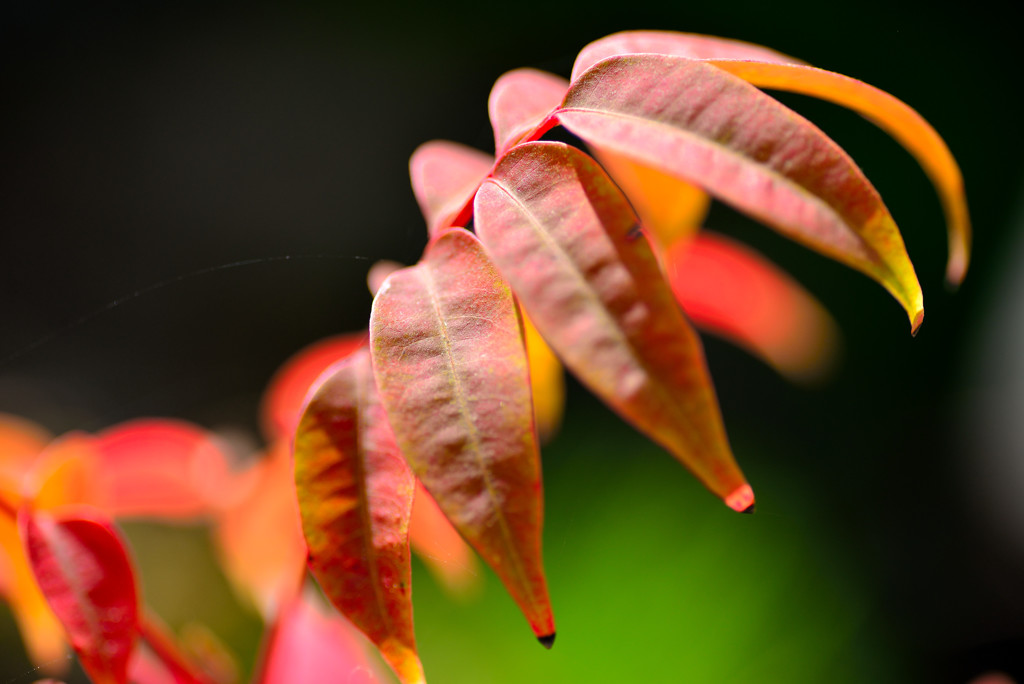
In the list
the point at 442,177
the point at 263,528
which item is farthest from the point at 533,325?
the point at 263,528

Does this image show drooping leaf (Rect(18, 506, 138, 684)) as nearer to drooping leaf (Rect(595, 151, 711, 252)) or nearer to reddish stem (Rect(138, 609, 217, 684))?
reddish stem (Rect(138, 609, 217, 684))

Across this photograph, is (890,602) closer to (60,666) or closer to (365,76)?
(60,666)

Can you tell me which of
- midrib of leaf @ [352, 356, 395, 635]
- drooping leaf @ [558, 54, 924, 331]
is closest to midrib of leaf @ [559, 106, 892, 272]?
drooping leaf @ [558, 54, 924, 331]

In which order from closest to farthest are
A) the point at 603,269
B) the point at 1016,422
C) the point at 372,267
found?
the point at 603,269
the point at 372,267
the point at 1016,422

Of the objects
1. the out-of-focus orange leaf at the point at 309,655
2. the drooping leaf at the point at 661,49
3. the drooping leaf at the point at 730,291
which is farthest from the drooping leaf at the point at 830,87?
the out-of-focus orange leaf at the point at 309,655

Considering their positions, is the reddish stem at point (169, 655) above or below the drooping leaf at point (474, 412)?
below

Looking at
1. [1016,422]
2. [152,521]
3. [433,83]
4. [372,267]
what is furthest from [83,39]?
[1016,422]

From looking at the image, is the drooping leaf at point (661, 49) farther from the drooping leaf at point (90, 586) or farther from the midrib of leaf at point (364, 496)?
the drooping leaf at point (90, 586)

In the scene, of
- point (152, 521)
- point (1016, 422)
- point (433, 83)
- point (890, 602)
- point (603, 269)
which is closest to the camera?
point (603, 269)
